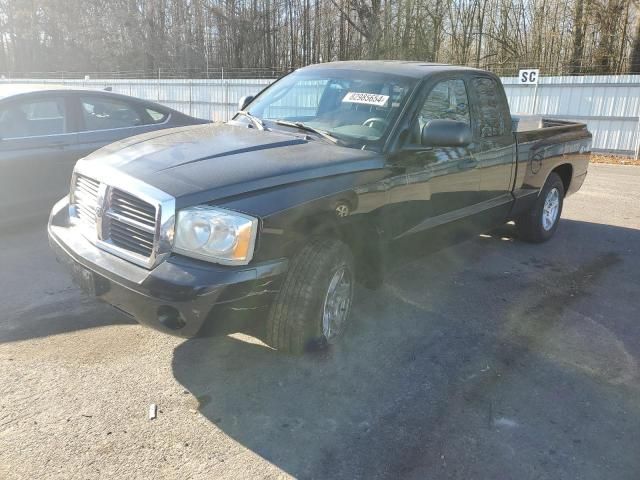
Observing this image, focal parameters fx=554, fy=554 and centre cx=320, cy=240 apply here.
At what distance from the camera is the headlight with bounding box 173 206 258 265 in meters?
2.79

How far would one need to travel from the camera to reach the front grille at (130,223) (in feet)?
9.56

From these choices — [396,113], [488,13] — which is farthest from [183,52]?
[396,113]

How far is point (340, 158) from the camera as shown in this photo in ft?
11.4

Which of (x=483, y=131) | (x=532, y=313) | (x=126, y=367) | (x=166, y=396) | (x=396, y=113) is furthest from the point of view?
(x=483, y=131)

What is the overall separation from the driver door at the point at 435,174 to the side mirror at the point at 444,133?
14 centimetres

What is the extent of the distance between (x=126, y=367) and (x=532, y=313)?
3094 mm

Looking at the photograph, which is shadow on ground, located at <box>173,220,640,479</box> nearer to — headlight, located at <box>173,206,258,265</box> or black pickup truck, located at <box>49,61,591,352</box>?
black pickup truck, located at <box>49,61,591,352</box>

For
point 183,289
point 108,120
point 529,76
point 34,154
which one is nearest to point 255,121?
point 183,289

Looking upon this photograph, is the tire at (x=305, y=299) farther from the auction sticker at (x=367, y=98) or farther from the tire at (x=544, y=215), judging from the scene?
the tire at (x=544, y=215)

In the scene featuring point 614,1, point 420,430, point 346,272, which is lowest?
point 420,430

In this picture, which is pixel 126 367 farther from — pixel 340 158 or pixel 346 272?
pixel 340 158

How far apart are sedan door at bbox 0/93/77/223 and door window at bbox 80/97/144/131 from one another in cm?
22

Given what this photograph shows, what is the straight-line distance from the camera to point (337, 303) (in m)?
3.58

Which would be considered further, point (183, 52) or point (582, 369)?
point (183, 52)
